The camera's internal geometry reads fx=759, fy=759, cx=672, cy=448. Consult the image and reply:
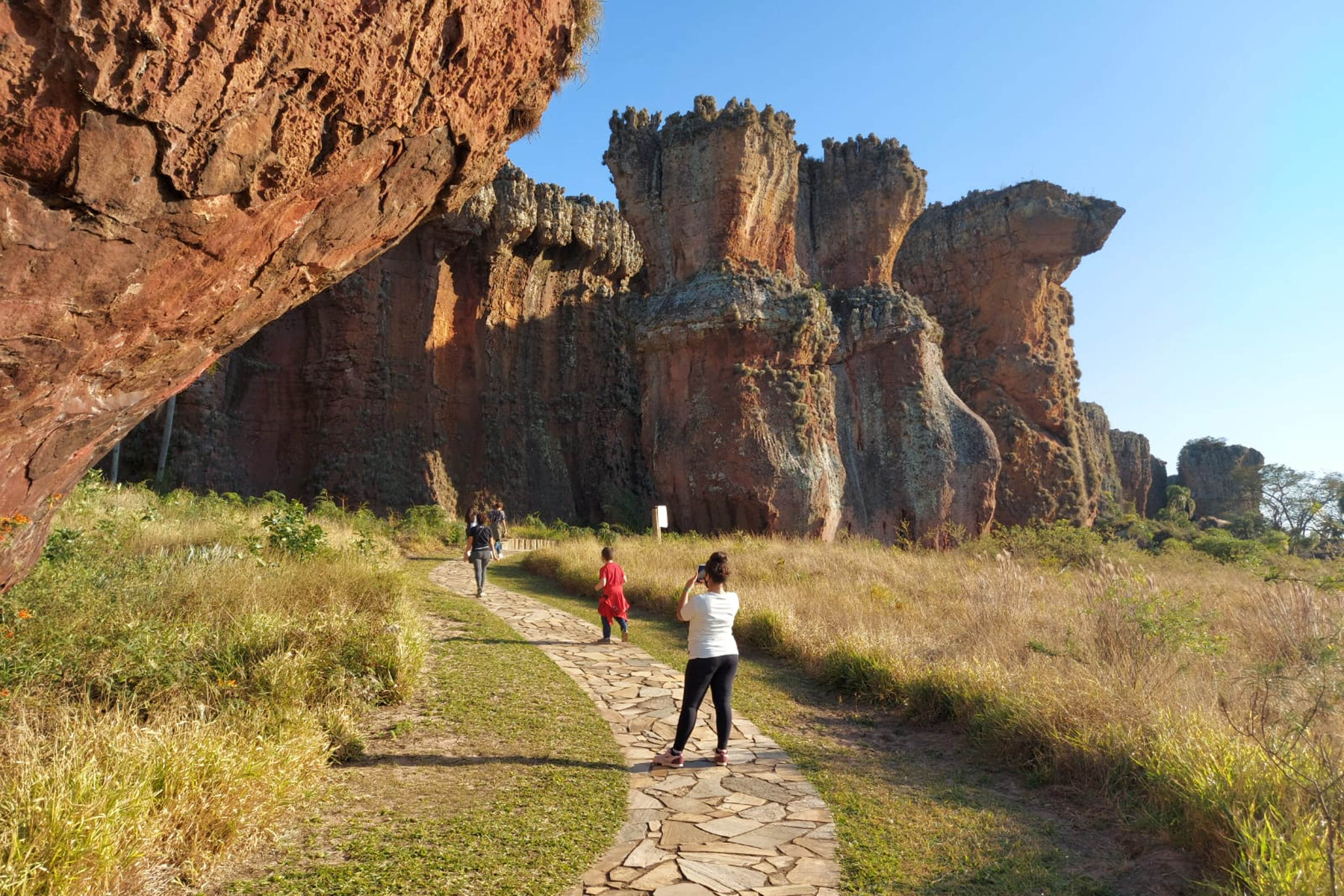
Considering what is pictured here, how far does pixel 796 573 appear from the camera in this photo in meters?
14.6

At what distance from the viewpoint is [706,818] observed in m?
4.67

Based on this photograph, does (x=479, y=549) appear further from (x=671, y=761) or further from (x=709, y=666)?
(x=709, y=666)

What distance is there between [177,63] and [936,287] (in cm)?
3306

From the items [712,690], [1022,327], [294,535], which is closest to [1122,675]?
[712,690]

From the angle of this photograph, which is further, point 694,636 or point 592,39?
point 592,39

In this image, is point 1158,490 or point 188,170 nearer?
point 188,170

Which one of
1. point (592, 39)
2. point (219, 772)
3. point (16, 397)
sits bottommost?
point (219, 772)

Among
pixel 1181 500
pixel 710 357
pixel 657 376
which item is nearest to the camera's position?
pixel 710 357

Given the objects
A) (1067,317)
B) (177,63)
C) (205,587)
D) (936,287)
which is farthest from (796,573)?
(1067,317)

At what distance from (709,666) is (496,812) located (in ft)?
5.78

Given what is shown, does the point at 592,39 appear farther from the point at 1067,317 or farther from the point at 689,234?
the point at 1067,317

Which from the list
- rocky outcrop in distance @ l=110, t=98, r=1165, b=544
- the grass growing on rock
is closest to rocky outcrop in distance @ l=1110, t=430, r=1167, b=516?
rocky outcrop in distance @ l=110, t=98, r=1165, b=544

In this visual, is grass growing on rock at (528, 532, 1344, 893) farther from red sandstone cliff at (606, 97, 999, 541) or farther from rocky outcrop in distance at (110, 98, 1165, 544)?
rocky outcrop in distance at (110, 98, 1165, 544)

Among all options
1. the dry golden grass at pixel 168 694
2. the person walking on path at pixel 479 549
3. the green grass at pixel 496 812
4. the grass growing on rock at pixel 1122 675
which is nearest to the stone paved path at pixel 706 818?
the green grass at pixel 496 812
